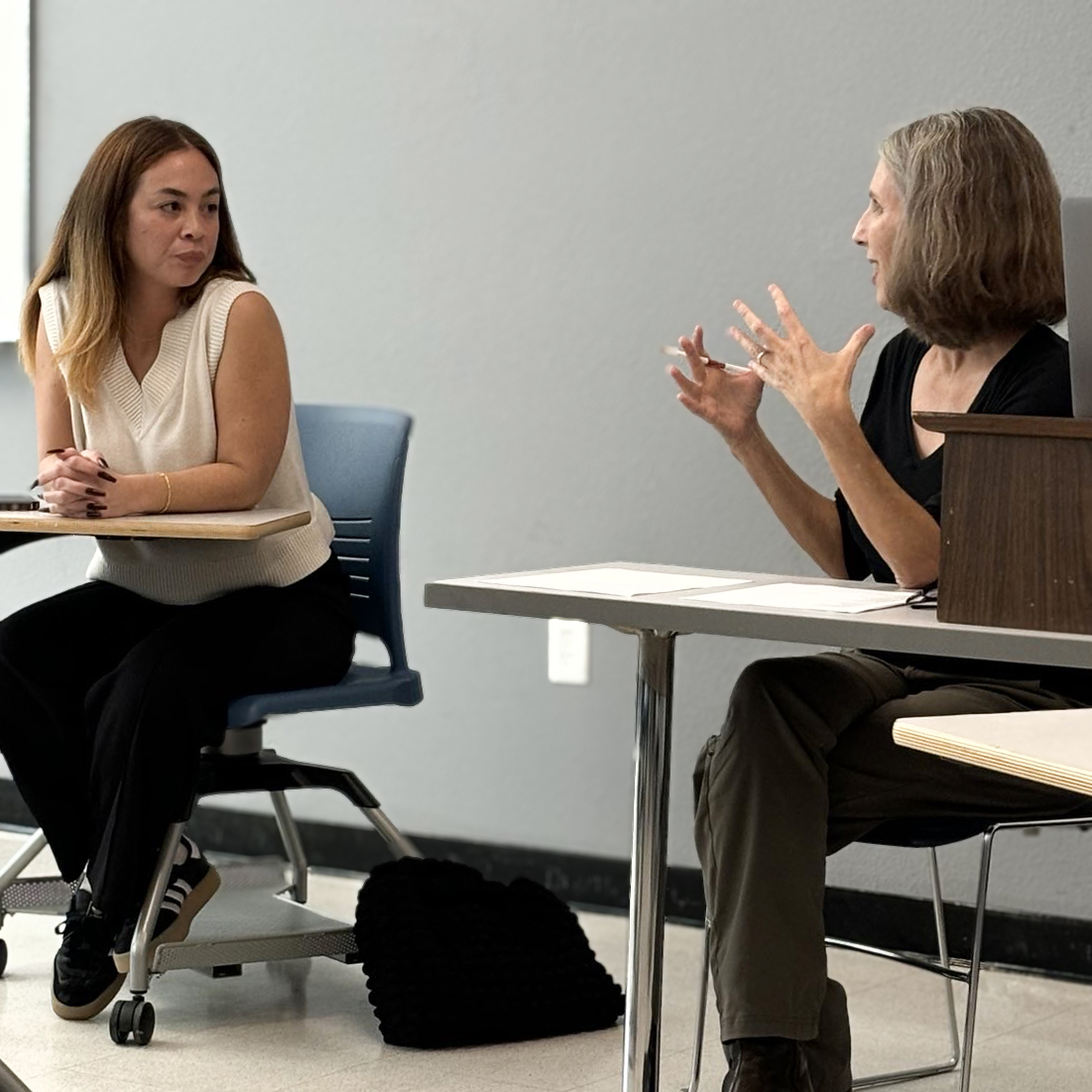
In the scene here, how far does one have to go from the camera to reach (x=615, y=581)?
1.91 m

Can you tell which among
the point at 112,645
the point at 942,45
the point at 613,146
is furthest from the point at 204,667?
the point at 942,45

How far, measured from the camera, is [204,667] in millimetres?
2496

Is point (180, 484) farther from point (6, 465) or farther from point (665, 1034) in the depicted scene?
point (6, 465)

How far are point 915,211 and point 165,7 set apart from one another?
199 centimetres

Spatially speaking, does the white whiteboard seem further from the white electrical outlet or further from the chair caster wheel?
the chair caster wheel

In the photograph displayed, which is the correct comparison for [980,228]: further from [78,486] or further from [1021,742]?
[78,486]

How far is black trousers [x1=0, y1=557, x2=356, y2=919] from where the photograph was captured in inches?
96.5

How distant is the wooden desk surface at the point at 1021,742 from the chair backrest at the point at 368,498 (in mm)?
1556

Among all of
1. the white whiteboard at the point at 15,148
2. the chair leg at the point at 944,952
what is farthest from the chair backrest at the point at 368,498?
the white whiteboard at the point at 15,148

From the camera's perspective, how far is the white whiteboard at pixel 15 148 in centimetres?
369

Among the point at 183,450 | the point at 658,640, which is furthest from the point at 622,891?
the point at 658,640

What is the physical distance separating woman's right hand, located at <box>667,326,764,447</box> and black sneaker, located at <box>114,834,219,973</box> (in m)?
0.97

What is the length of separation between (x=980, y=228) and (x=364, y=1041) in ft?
4.31

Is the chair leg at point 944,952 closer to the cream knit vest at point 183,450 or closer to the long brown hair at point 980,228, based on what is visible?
the long brown hair at point 980,228
